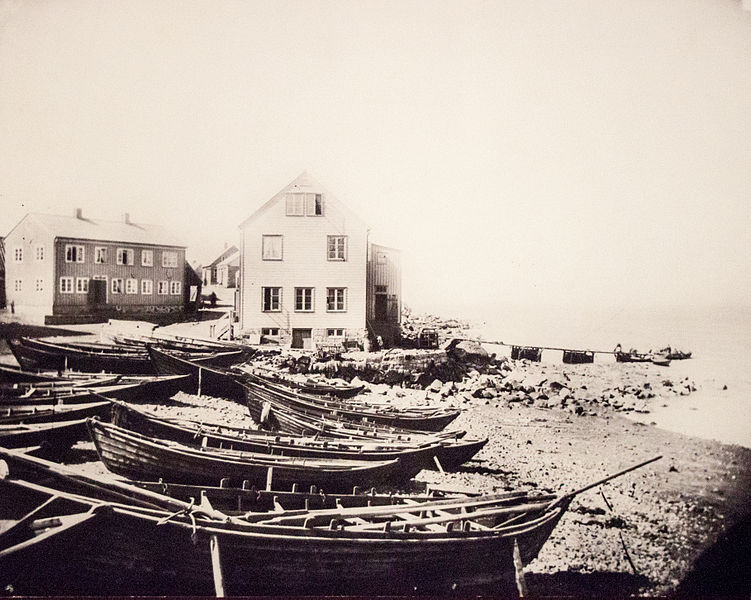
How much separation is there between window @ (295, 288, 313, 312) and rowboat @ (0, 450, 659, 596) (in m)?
2.22

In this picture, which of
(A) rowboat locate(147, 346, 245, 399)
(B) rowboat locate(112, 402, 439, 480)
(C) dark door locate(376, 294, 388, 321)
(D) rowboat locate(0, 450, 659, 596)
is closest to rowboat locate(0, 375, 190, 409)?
(A) rowboat locate(147, 346, 245, 399)

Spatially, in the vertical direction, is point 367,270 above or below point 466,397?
above

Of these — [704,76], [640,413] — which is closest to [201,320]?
[640,413]

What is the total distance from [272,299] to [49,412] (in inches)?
88.5

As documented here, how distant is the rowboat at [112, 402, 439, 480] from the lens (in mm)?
4289

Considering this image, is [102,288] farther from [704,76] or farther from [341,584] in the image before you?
[704,76]

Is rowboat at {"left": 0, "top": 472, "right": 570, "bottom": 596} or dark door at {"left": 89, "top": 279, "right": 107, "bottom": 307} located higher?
dark door at {"left": 89, "top": 279, "right": 107, "bottom": 307}

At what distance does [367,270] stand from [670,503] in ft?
12.2

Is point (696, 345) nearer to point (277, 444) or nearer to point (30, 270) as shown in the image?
point (277, 444)

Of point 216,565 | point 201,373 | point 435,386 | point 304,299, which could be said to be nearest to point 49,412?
point 201,373

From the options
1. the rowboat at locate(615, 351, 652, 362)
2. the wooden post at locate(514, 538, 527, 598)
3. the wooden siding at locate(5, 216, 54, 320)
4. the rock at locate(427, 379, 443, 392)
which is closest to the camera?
the wooden post at locate(514, 538, 527, 598)

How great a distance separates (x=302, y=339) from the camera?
206 inches

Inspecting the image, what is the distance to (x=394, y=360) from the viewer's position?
5227 mm

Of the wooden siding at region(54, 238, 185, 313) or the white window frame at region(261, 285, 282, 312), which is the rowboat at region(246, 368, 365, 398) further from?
the wooden siding at region(54, 238, 185, 313)
